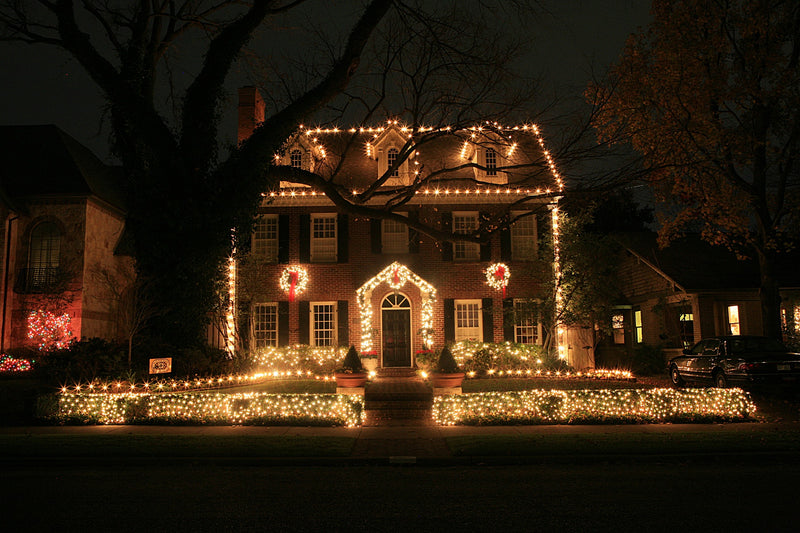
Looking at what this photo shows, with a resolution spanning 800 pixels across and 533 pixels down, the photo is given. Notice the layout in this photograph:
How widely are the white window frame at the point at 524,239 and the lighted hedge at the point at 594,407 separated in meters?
9.21

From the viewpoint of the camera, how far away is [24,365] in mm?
19422

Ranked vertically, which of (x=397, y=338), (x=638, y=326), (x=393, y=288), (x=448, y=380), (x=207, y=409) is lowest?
(x=207, y=409)

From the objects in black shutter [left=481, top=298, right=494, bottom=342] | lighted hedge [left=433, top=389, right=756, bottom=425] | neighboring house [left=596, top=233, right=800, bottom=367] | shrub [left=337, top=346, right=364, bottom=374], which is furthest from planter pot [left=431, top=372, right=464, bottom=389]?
neighboring house [left=596, top=233, right=800, bottom=367]

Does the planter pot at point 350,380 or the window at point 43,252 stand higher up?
the window at point 43,252

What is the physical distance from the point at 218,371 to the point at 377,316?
7.16 m

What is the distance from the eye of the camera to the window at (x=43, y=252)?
20672mm

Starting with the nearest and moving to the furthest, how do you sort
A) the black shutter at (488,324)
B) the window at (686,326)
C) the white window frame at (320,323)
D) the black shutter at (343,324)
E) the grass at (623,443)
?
1. the grass at (623,443)
2. the black shutter at (343,324)
3. the black shutter at (488,324)
4. the white window frame at (320,323)
5. the window at (686,326)

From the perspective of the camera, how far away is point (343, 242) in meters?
20.5

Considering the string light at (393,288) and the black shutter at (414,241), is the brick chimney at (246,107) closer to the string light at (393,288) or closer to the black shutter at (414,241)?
the black shutter at (414,241)

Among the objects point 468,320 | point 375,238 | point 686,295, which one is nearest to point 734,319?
point 686,295

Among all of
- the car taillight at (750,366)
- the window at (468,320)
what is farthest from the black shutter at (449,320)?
the car taillight at (750,366)

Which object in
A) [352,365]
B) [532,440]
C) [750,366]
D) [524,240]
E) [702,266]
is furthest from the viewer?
[702,266]

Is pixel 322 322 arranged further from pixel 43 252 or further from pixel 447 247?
pixel 43 252

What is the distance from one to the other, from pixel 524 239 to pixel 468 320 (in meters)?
3.54
